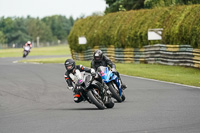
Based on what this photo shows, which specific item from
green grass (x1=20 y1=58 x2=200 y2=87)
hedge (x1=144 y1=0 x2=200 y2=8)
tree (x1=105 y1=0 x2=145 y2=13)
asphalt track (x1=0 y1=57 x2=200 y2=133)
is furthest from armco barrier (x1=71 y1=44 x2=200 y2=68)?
tree (x1=105 y1=0 x2=145 y2=13)

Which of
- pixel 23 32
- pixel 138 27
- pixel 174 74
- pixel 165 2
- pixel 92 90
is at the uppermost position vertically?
pixel 165 2

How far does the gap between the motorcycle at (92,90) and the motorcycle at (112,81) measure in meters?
0.67

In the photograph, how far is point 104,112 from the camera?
10.7 meters

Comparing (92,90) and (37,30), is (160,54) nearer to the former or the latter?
→ (92,90)

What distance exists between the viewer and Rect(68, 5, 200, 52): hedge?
2594cm

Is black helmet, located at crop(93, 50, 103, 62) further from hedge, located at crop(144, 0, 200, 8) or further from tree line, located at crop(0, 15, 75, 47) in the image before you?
tree line, located at crop(0, 15, 75, 47)

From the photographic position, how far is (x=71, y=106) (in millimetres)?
12352

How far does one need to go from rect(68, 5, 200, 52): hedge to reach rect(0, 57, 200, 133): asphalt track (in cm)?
937

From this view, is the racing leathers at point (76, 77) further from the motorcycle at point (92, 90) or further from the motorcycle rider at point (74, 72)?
the motorcycle at point (92, 90)

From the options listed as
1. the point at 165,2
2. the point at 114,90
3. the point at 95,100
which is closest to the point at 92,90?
the point at 95,100

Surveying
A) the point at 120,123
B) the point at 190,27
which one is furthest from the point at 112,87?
the point at 190,27

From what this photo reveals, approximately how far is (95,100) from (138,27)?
2157cm

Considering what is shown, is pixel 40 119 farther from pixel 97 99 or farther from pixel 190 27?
pixel 190 27

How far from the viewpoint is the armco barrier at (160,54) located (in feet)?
82.9
